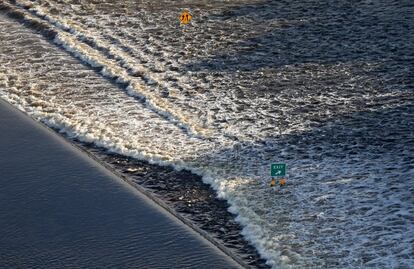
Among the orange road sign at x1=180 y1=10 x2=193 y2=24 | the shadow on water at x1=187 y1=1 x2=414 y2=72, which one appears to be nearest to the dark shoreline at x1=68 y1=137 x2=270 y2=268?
the shadow on water at x1=187 y1=1 x2=414 y2=72

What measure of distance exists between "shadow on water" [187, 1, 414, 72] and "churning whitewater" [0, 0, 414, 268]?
0.04 meters

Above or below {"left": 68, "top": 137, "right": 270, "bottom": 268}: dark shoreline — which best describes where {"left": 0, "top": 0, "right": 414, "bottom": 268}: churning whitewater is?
above

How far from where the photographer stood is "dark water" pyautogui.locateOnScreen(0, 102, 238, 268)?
10812 millimetres

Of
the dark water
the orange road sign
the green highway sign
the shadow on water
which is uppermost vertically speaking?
the orange road sign

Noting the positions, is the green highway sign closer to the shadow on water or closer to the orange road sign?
the shadow on water

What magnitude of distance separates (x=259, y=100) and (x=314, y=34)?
3.54 meters

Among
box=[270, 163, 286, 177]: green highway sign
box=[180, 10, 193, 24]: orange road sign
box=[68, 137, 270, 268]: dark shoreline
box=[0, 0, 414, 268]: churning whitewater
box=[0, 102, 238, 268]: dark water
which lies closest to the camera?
box=[0, 102, 238, 268]: dark water

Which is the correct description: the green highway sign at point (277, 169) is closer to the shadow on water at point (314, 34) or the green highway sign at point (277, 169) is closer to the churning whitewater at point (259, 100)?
the churning whitewater at point (259, 100)

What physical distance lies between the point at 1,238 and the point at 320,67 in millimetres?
7457

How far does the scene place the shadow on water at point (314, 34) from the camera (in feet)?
55.8

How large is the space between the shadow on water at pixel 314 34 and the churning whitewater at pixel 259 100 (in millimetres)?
39

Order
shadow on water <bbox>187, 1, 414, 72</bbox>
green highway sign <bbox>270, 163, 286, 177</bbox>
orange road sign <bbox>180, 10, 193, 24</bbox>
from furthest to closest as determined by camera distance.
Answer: orange road sign <bbox>180, 10, 193, 24</bbox> → shadow on water <bbox>187, 1, 414, 72</bbox> → green highway sign <bbox>270, 163, 286, 177</bbox>

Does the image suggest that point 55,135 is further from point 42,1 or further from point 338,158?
point 42,1

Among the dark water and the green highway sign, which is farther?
the green highway sign
